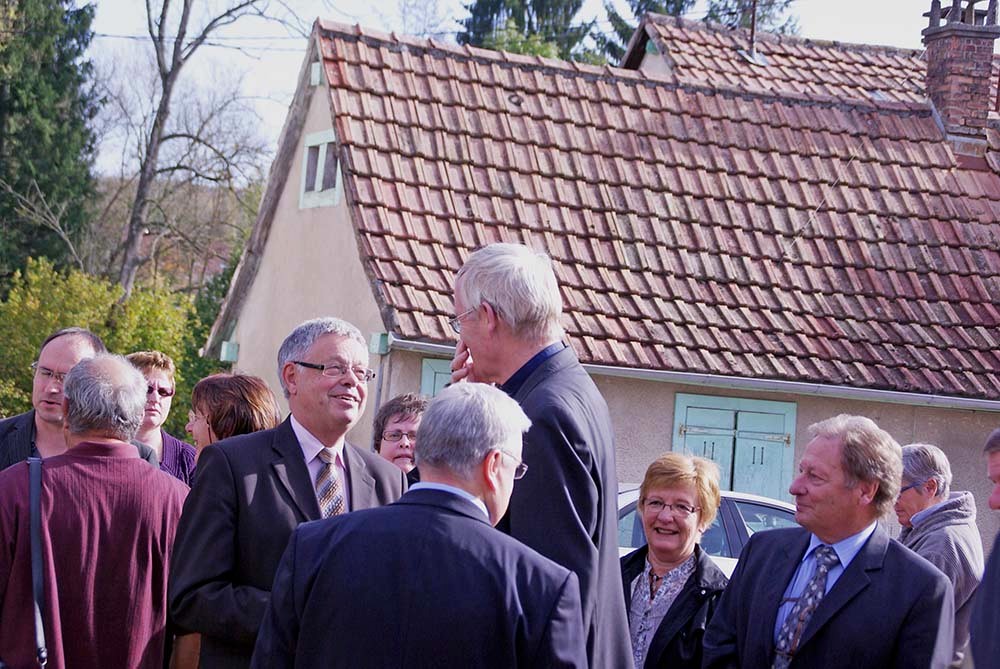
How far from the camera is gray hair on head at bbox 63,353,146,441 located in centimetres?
494

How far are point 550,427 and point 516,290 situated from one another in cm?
46

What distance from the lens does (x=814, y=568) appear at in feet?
16.3

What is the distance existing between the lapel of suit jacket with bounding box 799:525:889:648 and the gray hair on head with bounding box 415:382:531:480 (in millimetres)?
1644

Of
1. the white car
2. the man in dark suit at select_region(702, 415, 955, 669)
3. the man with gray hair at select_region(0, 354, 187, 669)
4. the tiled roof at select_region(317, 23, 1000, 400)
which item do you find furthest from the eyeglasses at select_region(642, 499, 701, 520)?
the tiled roof at select_region(317, 23, 1000, 400)

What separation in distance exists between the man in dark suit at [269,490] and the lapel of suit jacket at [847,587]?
150cm

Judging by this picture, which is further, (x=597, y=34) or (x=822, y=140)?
(x=597, y=34)

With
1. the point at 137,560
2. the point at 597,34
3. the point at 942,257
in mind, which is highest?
the point at 597,34

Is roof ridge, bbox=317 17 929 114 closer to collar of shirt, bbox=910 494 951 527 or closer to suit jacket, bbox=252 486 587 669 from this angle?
collar of shirt, bbox=910 494 951 527

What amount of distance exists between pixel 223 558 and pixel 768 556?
192 centimetres

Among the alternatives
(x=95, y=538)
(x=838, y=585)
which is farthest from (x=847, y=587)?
(x=95, y=538)

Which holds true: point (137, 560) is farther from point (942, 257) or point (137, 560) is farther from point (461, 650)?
point (942, 257)

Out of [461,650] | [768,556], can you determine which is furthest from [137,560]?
[768,556]

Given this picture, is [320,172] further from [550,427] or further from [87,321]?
[87,321]

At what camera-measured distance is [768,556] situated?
512cm
